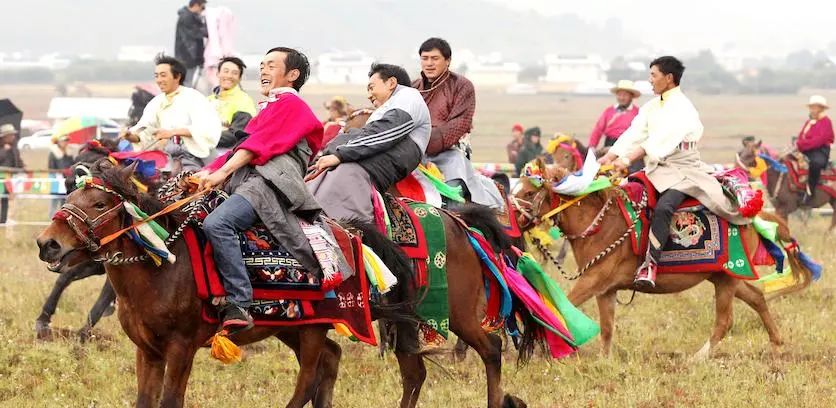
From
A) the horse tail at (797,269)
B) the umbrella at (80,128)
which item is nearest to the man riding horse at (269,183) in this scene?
the horse tail at (797,269)

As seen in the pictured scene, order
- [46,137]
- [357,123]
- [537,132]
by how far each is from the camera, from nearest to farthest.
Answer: [357,123] < [537,132] < [46,137]

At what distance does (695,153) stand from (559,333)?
281 centimetres

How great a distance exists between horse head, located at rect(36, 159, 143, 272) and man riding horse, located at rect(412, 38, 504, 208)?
335cm

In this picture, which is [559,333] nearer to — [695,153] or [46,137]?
[695,153]

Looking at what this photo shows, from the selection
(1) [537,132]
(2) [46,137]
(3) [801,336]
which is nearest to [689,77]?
(2) [46,137]

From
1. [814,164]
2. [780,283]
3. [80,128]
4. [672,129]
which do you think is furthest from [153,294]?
[814,164]

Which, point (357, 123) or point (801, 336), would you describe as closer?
point (357, 123)

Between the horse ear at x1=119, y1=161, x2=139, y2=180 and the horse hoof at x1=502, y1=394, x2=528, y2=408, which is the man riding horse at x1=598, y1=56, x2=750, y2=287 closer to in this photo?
the horse hoof at x1=502, y1=394, x2=528, y2=408

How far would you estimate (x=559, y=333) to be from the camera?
9047mm

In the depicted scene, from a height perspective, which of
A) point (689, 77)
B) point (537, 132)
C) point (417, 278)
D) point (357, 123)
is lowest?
point (689, 77)

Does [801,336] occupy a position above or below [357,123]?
below

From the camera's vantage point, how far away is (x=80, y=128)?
2058cm

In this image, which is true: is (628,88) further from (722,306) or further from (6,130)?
(6,130)

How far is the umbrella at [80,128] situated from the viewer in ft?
60.6
